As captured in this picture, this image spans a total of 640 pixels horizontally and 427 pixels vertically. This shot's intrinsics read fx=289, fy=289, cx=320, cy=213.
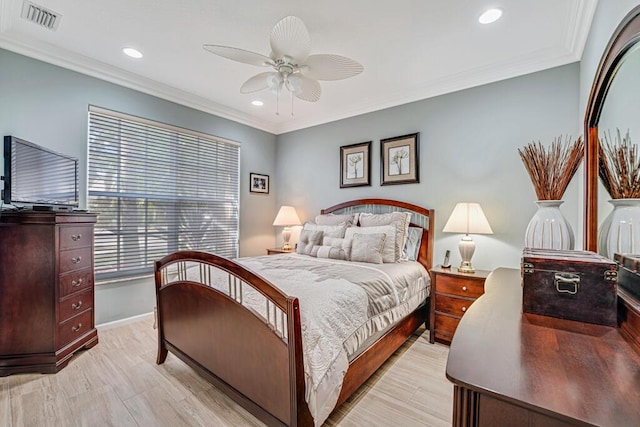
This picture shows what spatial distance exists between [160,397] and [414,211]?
296 centimetres

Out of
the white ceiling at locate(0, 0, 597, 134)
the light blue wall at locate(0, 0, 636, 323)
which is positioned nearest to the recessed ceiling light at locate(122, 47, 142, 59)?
the white ceiling at locate(0, 0, 597, 134)

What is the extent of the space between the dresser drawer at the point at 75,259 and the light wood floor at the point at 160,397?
0.78 metres

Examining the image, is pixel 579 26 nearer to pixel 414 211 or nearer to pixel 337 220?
pixel 414 211

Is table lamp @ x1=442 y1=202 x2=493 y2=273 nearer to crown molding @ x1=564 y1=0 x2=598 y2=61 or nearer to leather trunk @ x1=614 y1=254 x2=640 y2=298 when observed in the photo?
crown molding @ x1=564 y1=0 x2=598 y2=61

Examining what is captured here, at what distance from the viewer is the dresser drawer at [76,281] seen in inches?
94.3

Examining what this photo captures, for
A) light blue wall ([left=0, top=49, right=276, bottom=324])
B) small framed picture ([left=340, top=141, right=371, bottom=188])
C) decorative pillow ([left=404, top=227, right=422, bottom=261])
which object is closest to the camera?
light blue wall ([left=0, top=49, right=276, bottom=324])

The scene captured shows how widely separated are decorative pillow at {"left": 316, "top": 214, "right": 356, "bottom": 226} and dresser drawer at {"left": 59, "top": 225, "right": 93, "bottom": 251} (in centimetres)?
241

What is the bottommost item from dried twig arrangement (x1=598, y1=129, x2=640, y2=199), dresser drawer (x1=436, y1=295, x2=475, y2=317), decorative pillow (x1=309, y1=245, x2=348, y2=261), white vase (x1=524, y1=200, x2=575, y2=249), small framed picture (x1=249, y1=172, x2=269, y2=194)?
dresser drawer (x1=436, y1=295, x2=475, y2=317)

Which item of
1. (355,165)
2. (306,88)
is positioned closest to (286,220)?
(355,165)

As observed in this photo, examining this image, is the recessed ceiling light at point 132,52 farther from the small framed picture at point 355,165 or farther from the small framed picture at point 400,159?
the small framed picture at point 400,159

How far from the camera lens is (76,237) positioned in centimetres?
252

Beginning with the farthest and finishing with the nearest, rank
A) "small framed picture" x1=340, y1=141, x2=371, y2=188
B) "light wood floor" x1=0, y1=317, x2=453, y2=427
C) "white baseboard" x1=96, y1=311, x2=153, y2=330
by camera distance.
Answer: "small framed picture" x1=340, y1=141, x2=371, y2=188 < "white baseboard" x1=96, y1=311, x2=153, y2=330 < "light wood floor" x1=0, y1=317, x2=453, y2=427

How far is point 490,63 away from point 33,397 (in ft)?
15.2

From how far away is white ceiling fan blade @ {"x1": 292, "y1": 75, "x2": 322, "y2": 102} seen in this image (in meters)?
2.32
